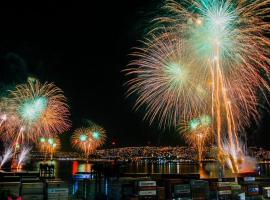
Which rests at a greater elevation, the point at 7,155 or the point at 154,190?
the point at 7,155

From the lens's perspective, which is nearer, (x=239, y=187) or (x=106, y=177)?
(x=239, y=187)

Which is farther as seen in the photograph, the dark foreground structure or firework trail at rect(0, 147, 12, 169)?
firework trail at rect(0, 147, 12, 169)

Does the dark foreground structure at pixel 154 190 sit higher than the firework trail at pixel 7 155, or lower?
lower

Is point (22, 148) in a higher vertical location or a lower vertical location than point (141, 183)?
higher

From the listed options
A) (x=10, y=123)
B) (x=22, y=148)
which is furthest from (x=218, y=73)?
(x=22, y=148)

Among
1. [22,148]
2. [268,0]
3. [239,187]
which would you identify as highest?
[268,0]

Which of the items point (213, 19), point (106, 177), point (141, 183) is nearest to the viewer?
point (141, 183)

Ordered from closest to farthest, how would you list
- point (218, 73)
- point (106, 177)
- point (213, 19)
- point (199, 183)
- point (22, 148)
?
point (199, 183)
point (106, 177)
point (213, 19)
point (218, 73)
point (22, 148)

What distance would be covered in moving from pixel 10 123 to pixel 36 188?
41021 millimetres

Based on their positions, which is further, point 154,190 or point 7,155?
point 7,155

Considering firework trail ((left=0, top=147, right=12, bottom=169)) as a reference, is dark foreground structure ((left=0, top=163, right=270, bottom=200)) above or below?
below

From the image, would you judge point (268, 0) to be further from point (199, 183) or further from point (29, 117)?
point (29, 117)

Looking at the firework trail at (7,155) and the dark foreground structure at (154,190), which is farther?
the firework trail at (7,155)

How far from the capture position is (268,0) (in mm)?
27859
